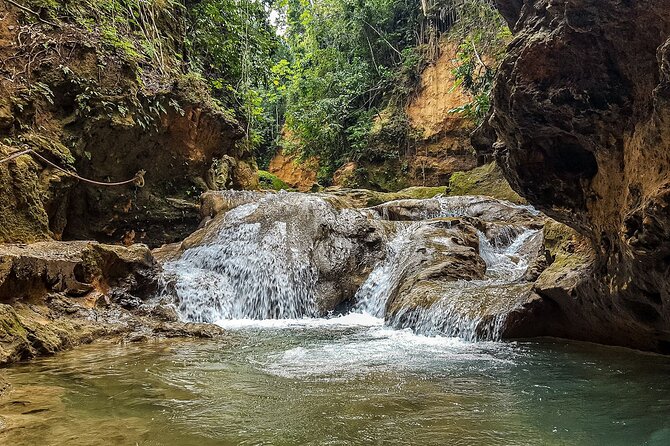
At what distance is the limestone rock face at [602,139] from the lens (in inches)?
116

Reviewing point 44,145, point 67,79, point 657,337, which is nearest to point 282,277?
point 44,145

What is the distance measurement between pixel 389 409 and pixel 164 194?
34.0 feet

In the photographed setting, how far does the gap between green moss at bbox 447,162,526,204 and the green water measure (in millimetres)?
9531

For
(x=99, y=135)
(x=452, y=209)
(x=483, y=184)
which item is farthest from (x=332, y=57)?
(x=99, y=135)

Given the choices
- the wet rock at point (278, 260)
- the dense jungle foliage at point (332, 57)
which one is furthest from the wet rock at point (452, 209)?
the dense jungle foliage at point (332, 57)

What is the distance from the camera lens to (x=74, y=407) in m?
2.77

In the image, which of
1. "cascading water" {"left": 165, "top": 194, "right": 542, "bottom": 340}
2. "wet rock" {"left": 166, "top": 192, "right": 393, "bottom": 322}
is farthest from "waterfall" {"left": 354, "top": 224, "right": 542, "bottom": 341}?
"wet rock" {"left": 166, "top": 192, "right": 393, "bottom": 322}

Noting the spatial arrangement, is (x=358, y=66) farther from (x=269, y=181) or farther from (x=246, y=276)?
(x=246, y=276)

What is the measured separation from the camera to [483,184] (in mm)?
14555

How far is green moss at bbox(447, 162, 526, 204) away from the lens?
1383 centimetres

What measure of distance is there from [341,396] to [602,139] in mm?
2860

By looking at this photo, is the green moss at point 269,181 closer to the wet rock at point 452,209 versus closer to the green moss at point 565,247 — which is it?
the wet rock at point 452,209

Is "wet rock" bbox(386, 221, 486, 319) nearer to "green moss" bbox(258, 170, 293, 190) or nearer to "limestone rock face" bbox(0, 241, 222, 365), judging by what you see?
"limestone rock face" bbox(0, 241, 222, 365)

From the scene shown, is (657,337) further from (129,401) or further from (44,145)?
(44,145)
